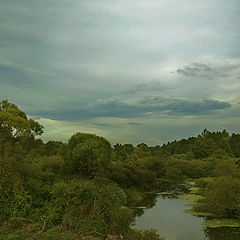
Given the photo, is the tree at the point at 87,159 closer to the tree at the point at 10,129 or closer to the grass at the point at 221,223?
the tree at the point at 10,129

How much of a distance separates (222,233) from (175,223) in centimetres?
459

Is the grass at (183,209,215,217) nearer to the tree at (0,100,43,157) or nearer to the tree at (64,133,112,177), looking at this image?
the tree at (64,133,112,177)

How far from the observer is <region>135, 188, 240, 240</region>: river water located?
2048 centimetres

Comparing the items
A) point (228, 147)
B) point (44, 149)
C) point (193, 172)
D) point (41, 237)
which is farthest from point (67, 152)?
point (228, 147)

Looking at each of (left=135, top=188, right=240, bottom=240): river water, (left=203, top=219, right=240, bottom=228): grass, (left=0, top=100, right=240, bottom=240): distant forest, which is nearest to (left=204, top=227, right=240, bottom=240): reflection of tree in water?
(left=135, top=188, right=240, bottom=240): river water

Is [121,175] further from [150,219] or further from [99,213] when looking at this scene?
[99,213]

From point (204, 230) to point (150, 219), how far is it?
5620mm

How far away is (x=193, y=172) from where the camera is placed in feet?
212

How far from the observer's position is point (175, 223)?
24.2 m

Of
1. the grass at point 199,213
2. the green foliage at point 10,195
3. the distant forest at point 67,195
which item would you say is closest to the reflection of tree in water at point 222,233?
the distant forest at point 67,195

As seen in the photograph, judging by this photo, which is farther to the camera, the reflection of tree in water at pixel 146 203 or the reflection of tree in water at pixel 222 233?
the reflection of tree in water at pixel 146 203

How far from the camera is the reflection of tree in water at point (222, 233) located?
19.8 metres

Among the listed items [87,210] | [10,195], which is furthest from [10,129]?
[87,210]

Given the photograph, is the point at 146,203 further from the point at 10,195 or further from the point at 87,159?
the point at 10,195
